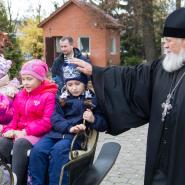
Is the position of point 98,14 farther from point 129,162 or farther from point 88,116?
point 88,116

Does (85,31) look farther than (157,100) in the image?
Yes

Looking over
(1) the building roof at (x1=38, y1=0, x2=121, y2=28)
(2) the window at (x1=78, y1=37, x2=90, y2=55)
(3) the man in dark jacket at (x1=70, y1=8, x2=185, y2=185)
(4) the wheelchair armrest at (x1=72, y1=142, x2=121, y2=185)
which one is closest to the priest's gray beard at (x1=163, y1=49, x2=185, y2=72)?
(3) the man in dark jacket at (x1=70, y1=8, x2=185, y2=185)

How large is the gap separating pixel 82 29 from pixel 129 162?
2604 centimetres

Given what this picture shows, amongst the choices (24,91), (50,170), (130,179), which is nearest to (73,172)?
(50,170)

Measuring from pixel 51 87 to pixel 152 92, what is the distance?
3.15 ft

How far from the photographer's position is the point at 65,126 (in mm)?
4000

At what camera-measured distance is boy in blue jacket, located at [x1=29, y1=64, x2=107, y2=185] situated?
3869mm

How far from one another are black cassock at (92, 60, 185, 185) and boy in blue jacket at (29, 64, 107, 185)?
0.13 meters

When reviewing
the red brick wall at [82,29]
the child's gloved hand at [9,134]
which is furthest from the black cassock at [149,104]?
the red brick wall at [82,29]

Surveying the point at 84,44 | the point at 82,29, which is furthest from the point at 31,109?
the point at 84,44

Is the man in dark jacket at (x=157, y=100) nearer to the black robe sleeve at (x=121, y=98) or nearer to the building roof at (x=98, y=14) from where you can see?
the black robe sleeve at (x=121, y=98)

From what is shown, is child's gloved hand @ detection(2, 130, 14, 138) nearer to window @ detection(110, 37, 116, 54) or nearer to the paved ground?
the paved ground

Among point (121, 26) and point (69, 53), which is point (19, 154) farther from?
point (121, 26)

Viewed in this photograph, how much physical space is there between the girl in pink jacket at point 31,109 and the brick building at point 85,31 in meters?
26.1
